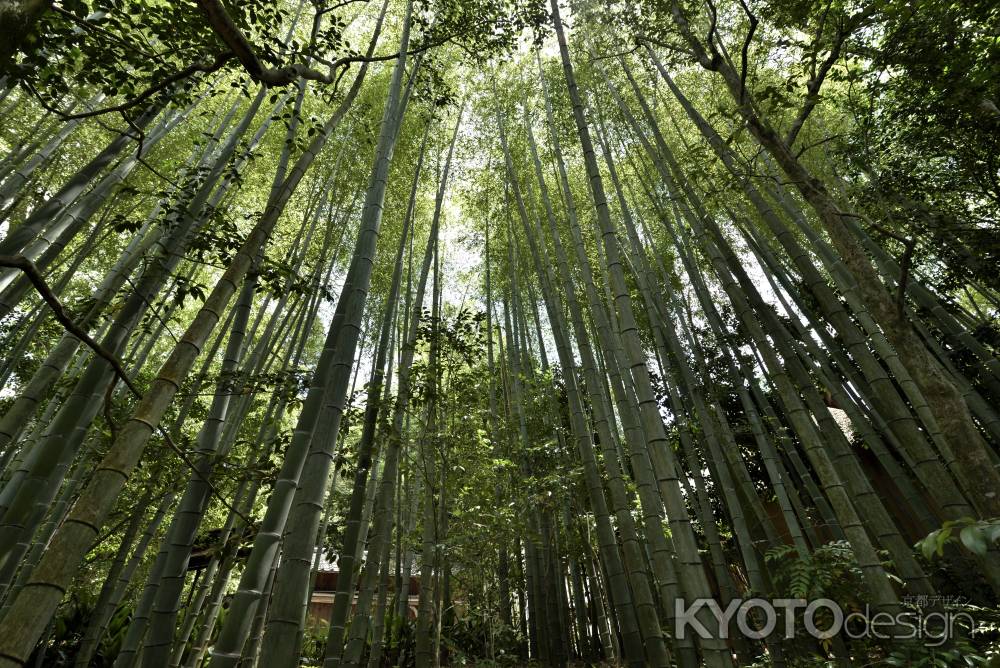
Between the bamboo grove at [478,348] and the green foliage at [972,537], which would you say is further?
the bamboo grove at [478,348]

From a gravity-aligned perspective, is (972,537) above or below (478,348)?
below

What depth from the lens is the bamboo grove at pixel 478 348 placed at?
199 centimetres

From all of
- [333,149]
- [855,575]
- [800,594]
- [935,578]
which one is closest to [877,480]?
[935,578]

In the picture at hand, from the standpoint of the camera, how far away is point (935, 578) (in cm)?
434

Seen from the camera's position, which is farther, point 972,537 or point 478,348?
point 478,348

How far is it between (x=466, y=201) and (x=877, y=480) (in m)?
8.67

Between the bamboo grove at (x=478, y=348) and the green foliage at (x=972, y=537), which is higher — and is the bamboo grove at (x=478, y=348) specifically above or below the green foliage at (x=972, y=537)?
above

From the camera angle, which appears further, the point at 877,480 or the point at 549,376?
the point at 877,480

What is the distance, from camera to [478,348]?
4.89 m

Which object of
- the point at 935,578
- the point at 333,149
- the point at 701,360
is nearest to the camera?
the point at 935,578

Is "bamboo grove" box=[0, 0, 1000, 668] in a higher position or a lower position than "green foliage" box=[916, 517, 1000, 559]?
higher

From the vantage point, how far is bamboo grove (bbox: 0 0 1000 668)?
1.99 m

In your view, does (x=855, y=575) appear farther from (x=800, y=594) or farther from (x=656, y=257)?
(x=656, y=257)

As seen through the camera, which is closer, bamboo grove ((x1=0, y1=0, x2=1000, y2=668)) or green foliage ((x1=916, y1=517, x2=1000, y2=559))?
green foliage ((x1=916, y1=517, x2=1000, y2=559))
